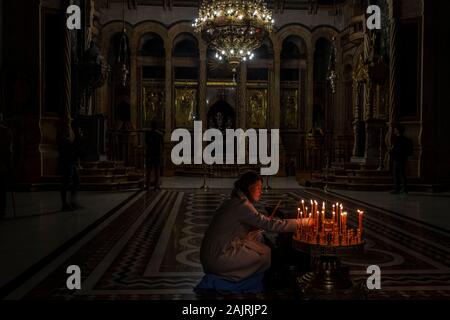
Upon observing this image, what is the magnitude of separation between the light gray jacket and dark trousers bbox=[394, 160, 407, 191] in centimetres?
845

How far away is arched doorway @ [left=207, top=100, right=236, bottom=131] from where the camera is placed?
22.8 metres

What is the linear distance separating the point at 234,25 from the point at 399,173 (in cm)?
556

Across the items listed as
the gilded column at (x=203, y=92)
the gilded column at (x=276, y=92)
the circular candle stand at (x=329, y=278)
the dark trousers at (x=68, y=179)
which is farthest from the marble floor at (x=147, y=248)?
the gilded column at (x=276, y=92)

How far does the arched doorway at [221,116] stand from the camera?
74.6 ft

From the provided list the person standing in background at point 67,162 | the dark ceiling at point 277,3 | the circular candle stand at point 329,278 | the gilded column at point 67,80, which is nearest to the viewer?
the circular candle stand at point 329,278

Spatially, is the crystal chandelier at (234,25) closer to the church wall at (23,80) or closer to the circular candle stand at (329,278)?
the church wall at (23,80)

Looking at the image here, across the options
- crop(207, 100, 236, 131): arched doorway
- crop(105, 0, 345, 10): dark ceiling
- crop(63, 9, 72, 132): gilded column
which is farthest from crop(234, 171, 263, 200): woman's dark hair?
crop(105, 0, 345, 10): dark ceiling

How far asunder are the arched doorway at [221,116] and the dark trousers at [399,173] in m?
11.9

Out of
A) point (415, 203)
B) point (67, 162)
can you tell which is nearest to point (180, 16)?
point (67, 162)

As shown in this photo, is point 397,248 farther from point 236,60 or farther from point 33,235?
point 236,60

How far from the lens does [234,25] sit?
13.0 metres

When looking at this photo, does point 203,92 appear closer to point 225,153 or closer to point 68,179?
point 225,153

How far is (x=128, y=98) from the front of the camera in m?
22.6
